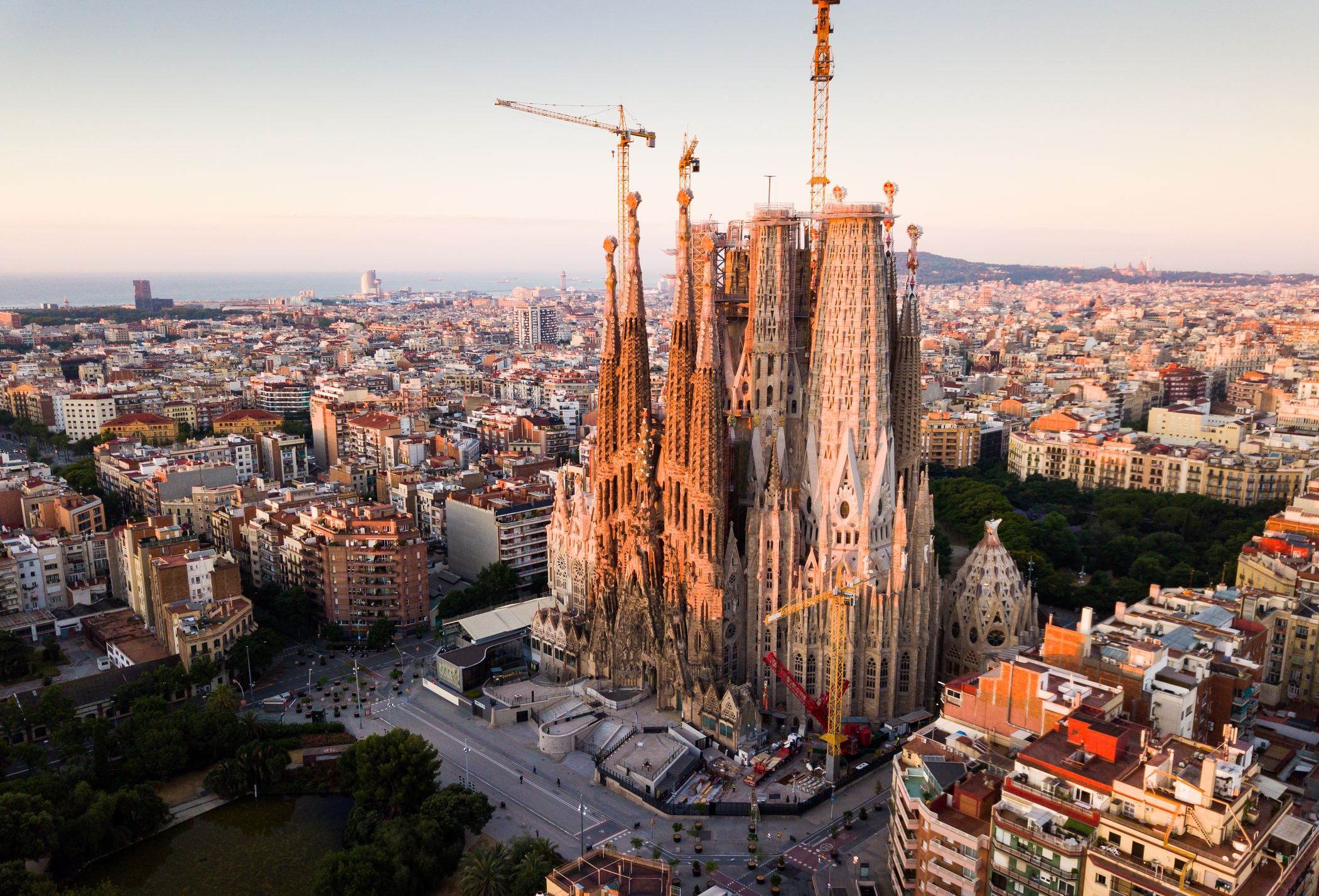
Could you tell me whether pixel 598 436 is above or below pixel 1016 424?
above

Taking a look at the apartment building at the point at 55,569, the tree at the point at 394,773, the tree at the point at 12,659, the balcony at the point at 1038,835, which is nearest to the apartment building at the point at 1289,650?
the balcony at the point at 1038,835

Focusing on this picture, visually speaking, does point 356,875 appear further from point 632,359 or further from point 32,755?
point 632,359

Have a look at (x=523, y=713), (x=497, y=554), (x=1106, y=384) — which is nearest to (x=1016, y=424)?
(x=1106, y=384)

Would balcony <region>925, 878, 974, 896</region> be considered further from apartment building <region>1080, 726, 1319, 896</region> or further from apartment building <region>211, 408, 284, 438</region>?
apartment building <region>211, 408, 284, 438</region>

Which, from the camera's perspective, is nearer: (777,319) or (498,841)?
(498,841)

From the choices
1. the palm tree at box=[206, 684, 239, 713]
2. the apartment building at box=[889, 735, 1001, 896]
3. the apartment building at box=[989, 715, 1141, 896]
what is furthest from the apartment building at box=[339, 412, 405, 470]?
the apartment building at box=[989, 715, 1141, 896]

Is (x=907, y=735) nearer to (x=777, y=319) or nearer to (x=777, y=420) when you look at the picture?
(x=777, y=420)
